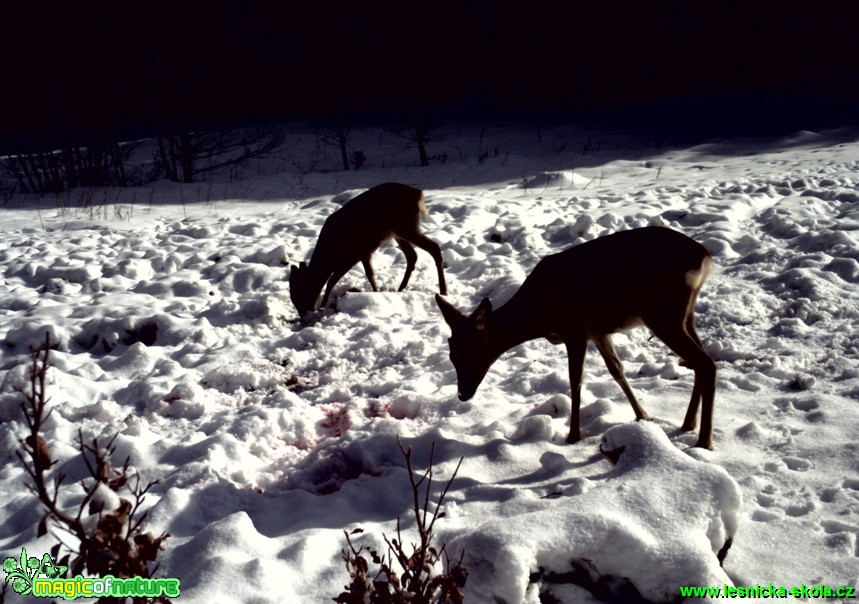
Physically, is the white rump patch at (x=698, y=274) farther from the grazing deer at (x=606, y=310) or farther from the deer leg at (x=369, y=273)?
the deer leg at (x=369, y=273)

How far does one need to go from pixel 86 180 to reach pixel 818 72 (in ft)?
64.8

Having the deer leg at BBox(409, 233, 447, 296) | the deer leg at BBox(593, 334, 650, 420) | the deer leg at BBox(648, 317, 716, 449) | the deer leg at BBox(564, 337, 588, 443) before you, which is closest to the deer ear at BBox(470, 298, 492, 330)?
the deer leg at BBox(564, 337, 588, 443)

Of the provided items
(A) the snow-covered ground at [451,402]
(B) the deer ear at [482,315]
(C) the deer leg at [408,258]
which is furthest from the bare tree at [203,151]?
(B) the deer ear at [482,315]

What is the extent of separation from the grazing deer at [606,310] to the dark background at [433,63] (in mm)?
13193

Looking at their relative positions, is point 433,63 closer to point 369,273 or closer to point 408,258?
point 408,258

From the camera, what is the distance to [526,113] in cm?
2053

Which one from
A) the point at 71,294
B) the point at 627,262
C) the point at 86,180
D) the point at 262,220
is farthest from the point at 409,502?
the point at 86,180

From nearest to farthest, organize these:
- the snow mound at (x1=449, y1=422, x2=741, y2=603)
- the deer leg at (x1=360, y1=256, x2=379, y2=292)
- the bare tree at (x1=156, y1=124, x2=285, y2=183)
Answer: the snow mound at (x1=449, y1=422, x2=741, y2=603)
the deer leg at (x1=360, y1=256, x2=379, y2=292)
the bare tree at (x1=156, y1=124, x2=285, y2=183)

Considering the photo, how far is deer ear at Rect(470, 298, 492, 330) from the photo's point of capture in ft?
13.3

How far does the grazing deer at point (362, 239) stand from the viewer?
6301 millimetres

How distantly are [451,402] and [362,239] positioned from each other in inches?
105

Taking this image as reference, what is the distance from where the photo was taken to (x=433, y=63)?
21094mm

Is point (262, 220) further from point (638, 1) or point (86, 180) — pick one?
point (638, 1)

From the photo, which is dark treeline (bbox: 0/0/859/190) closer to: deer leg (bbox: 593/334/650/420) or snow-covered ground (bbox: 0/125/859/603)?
snow-covered ground (bbox: 0/125/859/603)
